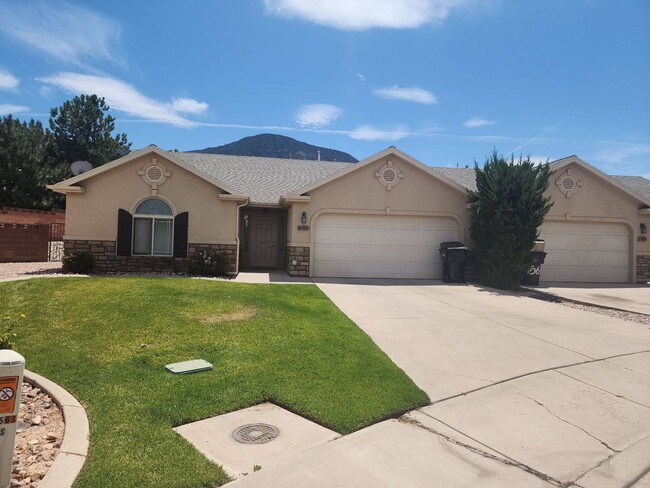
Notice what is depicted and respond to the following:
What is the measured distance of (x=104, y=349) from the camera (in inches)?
228

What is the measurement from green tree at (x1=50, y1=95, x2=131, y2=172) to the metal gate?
15.7 m

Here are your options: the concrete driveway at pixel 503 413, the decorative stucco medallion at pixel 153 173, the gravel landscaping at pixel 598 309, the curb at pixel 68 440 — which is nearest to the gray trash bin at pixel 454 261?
the gravel landscaping at pixel 598 309

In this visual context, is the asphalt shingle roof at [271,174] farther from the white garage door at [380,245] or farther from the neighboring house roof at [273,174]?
the white garage door at [380,245]

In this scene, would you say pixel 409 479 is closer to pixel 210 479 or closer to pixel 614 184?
pixel 210 479

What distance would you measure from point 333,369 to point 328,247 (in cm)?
994

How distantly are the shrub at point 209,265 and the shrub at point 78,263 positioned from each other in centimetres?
289

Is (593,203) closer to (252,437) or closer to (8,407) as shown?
(252,437)

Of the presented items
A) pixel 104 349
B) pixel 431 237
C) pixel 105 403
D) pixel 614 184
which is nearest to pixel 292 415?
pixel 105 403

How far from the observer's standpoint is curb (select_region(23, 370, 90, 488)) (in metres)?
3.08

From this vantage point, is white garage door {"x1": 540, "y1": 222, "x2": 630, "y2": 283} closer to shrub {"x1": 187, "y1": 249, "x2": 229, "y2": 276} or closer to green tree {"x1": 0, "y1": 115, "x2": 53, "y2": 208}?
shrub {"x1": 187, "y1": 249, "x2": 229, "y2": 276}

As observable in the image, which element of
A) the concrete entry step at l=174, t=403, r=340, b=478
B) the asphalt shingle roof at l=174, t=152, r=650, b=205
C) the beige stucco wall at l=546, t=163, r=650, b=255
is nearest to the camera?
the concrete entry step at l=174, t=403, r=340, b=478

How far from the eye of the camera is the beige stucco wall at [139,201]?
46.1 feet

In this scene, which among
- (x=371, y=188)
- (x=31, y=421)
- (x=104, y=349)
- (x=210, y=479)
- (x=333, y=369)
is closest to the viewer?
(x=210, y=479)

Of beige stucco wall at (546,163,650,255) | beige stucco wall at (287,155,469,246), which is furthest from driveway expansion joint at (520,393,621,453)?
beige stucco wall at (546,163,650,255)
